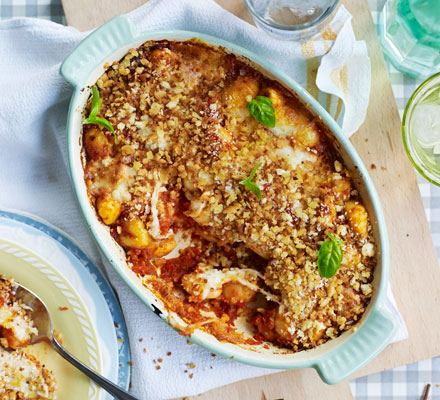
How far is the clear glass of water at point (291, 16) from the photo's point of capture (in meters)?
2.00

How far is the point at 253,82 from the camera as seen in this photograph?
1.90 meters

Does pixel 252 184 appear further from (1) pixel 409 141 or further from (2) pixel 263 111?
(1) pixel 409 141

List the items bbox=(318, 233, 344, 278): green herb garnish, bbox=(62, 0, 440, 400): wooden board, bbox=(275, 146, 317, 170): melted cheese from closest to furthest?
bbox=(318, 233, 344, 278): green herb garnish, bbox=(275, 146, 317, 170): melted cheese, bbox=(62, 0, 440, 400): wooden board

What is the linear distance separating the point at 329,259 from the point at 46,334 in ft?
3.40

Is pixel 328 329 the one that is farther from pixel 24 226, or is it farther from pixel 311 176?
pixel 24 226

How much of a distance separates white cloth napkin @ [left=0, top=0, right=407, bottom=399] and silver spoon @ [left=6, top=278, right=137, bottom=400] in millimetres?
134

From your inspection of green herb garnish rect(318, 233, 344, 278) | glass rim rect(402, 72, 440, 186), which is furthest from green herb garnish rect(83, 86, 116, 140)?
glass rim rect(402, 72, 440, 186)

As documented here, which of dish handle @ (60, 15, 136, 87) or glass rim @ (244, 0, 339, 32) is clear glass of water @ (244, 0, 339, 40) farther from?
dish handle @ (60, 15, 136, 87)

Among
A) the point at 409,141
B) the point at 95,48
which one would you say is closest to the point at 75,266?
the point at 95,48

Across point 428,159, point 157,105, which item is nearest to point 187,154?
point 157,105

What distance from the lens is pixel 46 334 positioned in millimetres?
2018

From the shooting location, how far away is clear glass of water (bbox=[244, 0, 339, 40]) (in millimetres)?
2000

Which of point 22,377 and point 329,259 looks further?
point 22,377

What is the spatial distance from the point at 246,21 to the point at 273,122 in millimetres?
483
